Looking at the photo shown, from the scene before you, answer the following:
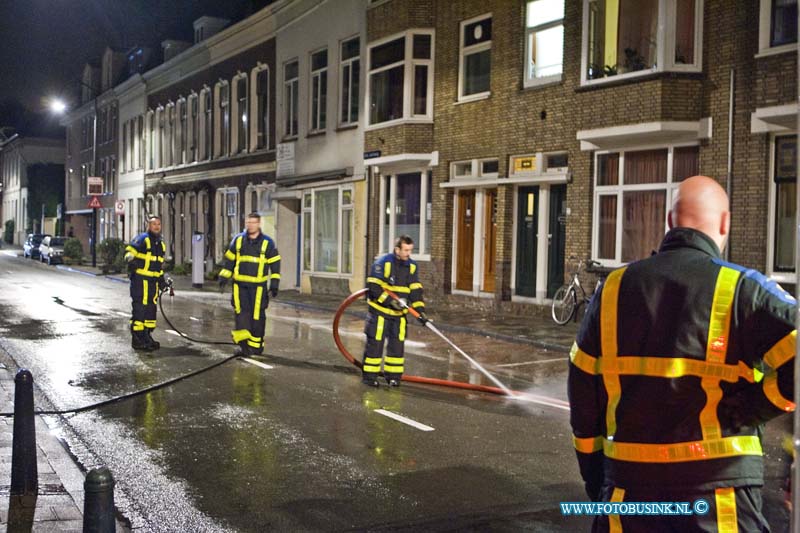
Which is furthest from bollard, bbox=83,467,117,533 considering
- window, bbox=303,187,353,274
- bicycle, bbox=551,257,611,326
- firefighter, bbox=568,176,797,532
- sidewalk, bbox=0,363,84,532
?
window, bbox=303,187,353,274

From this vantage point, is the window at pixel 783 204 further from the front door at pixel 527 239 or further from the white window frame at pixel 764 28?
the front door at pixel 527 239

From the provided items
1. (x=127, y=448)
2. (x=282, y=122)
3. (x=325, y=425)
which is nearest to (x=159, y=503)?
(x=127, y=448)

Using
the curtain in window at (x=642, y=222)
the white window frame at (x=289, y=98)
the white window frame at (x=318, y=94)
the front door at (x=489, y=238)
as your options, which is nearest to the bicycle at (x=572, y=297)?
the curtain in window at (x=642, y=222)

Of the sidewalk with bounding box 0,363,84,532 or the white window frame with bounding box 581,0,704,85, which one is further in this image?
the white window frame with bounding box 581,0,704,85

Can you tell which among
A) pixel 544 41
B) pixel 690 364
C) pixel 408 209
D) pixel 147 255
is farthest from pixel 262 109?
pixel 690 364

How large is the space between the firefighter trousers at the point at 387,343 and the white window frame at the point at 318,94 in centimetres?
1715

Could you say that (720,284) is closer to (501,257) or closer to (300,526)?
(300,526)

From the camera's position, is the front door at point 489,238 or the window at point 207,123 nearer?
the front door at point 489,238

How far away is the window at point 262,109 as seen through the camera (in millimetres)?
31625

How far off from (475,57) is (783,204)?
29.2ft

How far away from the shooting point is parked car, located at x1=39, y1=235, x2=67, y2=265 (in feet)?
144

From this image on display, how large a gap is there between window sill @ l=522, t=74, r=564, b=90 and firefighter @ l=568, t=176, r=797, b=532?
52.3 feet

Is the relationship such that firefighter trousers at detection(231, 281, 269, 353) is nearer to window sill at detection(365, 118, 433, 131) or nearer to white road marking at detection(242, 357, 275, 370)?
white road marking at detection(242, 357, 275, 370)

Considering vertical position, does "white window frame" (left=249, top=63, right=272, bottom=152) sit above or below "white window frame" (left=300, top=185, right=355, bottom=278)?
above
